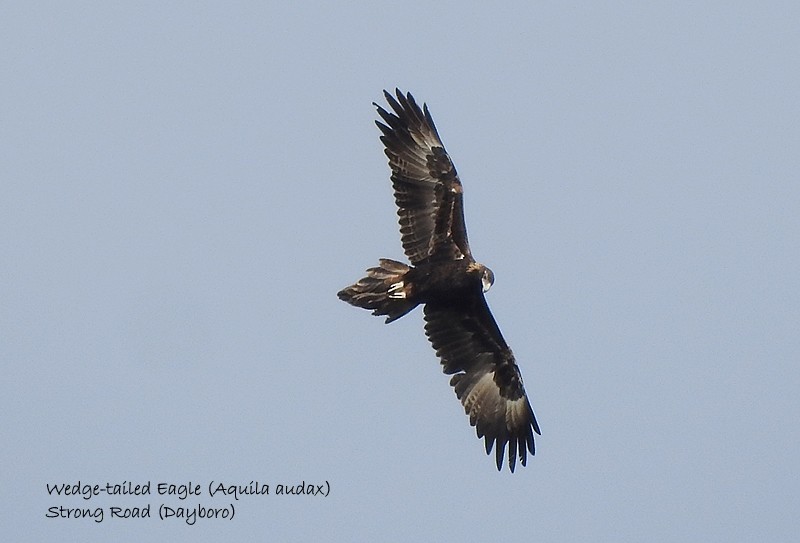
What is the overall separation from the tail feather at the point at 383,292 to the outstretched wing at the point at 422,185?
13.8 inches

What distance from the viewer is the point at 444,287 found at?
1617cm

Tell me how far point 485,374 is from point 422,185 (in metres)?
2.62

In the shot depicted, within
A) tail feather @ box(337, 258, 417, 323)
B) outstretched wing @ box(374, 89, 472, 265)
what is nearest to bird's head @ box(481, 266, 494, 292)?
outstretched wing @ box(374, 89, 472, 265)

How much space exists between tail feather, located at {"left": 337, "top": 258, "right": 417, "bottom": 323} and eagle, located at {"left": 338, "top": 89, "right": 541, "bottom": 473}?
0.01 metres

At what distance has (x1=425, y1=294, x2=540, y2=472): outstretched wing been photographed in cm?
1688

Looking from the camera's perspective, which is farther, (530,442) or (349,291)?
(530,442)

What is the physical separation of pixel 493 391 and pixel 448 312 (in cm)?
126

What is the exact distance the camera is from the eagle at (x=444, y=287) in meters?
16.0

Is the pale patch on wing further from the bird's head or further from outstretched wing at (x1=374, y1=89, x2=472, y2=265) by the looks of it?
the bird's head

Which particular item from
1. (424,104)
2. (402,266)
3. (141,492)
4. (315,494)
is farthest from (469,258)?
(141,492)

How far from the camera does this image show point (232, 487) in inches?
683

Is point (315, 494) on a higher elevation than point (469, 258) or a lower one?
lower

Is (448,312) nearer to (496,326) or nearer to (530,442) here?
(496,326)

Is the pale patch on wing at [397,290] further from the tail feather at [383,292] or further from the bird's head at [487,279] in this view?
the bird's head at [487,279]
